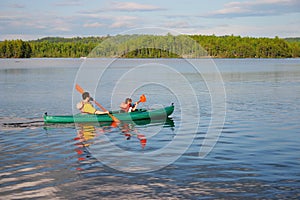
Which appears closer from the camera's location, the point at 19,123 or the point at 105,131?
the point at 105,131

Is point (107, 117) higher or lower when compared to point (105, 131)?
higher

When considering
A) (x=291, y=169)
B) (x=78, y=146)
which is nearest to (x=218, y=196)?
(x=291, y=169)

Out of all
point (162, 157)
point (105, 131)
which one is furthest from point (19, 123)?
point (162, 157)

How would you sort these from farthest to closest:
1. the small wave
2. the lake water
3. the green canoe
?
the green canoe < the small wave < the lake water

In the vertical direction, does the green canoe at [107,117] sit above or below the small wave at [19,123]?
above

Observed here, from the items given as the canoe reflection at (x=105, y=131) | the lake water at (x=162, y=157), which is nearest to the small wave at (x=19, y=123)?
the lake water at (x=162, y=157)

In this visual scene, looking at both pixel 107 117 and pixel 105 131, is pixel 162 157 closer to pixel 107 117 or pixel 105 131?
pixel 105 131

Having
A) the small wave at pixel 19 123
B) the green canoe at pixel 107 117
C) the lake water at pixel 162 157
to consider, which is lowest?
the lake water at pixel 162 157

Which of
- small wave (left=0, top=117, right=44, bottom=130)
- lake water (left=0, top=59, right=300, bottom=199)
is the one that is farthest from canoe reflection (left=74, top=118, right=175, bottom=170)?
small wave (left=0, top=117, right=44, bottom=130)

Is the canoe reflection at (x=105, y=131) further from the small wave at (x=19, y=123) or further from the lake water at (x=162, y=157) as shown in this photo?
the small wave at (x=19, y=123)

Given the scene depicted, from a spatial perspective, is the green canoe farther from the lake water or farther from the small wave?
the small wave

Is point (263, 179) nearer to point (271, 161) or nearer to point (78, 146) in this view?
point (271, 161)

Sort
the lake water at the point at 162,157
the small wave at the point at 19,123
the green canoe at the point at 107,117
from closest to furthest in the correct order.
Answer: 1. the lake water at the point at 162,157
2. the small wave at the point at 19,123
3. the green canoe at the point at 107,117

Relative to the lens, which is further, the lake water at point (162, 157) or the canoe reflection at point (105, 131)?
the canoe reflection at point (105, 131)
